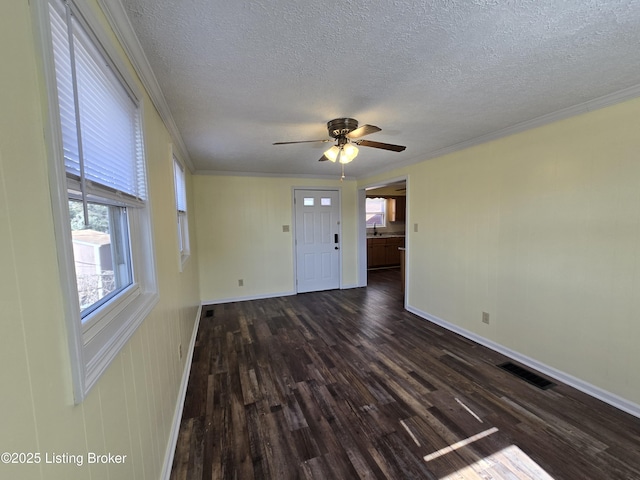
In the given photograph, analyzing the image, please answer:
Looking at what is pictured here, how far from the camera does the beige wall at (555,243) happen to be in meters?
1.98

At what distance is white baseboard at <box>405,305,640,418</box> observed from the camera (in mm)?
1979

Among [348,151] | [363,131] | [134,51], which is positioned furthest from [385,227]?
[134,51]

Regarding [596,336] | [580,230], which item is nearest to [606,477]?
[596,336]

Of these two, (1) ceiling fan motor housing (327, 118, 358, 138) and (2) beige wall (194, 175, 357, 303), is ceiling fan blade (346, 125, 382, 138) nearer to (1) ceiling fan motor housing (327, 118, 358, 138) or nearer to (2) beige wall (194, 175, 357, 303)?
(1) ceiling fan motor housing (327, 118, 358, 138)

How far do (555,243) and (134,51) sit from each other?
10.8ft

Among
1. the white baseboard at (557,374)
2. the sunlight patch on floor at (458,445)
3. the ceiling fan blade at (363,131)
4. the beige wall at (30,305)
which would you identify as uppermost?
the ceiling fan blade at (363,131)

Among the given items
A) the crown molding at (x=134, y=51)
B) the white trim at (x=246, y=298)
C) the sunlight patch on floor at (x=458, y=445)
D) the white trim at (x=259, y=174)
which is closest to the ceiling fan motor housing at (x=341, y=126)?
the crown molding at (x=134, y=51)

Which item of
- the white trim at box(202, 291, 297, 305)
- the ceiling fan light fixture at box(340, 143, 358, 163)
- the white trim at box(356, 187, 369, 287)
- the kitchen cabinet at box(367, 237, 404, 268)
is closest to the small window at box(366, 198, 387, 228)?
the kitchen cabinet at box(367, 237, 404, 268)

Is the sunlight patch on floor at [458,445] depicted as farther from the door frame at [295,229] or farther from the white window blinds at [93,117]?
the door frame at [295,229]

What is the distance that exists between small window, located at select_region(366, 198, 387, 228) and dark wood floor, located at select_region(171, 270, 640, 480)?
531cm

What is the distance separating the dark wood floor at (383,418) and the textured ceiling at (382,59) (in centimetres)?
227

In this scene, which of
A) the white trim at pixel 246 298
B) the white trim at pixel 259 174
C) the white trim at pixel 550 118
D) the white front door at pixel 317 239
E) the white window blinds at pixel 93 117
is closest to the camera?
the white window blinds at pixel 93 117

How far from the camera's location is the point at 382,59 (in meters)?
1.48

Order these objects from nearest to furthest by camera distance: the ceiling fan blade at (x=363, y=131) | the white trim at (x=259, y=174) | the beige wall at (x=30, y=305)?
the beige wall at (x=30, y=305) < the ceiling fan blade at (x=363, y=131) < the white trim at (x=259, y=174)
